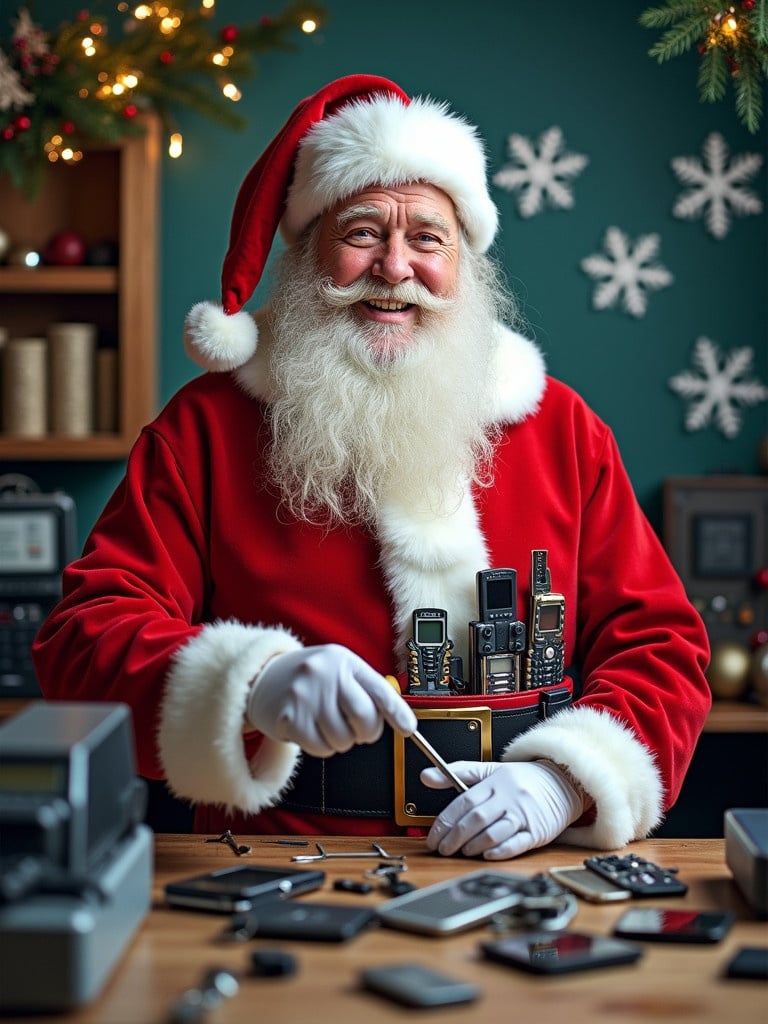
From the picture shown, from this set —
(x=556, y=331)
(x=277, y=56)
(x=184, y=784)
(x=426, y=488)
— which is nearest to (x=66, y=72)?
(x=277, y=56)

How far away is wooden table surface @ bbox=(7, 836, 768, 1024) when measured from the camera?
0.84 meters

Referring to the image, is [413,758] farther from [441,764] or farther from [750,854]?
[750,854]

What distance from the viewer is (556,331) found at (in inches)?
133

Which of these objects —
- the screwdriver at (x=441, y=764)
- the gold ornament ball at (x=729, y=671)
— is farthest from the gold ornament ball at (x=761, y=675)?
the screwdriver at (x=441, y=764)

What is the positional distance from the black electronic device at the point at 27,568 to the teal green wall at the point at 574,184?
43cm

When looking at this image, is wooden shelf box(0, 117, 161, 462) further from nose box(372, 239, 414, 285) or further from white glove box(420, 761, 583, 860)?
white glove box(420, 761, 583, 860)

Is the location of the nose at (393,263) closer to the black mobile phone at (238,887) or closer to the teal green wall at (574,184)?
the black mobile phone at (238,887)

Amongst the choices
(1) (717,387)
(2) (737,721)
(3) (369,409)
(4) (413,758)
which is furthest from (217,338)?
(1) (717,387)

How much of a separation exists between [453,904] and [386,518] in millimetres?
765

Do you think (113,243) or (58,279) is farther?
(113,243)

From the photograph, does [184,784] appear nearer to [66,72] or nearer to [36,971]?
[36,971]

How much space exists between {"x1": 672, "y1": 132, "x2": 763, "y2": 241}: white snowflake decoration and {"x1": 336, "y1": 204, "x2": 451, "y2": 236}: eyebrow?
1736 millimetres

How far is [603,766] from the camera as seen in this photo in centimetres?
142

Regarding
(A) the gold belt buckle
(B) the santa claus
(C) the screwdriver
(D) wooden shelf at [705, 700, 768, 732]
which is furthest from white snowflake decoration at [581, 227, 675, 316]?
(C) the screwdriver
